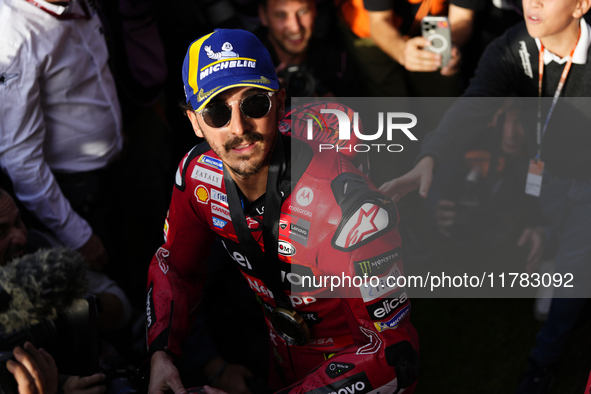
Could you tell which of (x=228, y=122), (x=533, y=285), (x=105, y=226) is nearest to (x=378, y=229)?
(x=228, y=122)

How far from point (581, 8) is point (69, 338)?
9.34 feet

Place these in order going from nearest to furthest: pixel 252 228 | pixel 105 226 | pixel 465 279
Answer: pixel 252 228 → pixel 105 226 → pixel 465 279

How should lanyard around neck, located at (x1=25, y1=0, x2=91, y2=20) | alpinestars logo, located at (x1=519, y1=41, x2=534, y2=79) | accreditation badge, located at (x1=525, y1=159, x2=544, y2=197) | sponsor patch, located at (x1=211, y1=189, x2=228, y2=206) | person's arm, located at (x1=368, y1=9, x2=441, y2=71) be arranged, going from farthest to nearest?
person's arm, located at (x1=368, y1=9, x2=441, y2=71) < accreditation badge, located at (x1=525, y1=159, x2=544, y2=197) < alpinestars logo, located at (x1=519, y1=41, x2=534, y2=79) < lanyard around neck, located at (x1=25, y1=0, x2=91, y2=20) < sponsor patch, located at (x1=211, y1=189, x2=228, y2=206)

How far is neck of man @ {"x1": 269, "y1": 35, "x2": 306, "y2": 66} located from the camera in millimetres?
3628

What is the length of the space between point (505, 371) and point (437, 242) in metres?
1.06

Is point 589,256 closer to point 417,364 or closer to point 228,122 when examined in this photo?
point 417,364

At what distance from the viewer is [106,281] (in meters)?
2.83

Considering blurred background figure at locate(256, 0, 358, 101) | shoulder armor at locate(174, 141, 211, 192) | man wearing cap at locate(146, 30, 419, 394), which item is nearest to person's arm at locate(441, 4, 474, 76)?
blurred background figure at locate(256, 0, 358, 101)

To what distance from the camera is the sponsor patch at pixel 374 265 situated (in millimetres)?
1674

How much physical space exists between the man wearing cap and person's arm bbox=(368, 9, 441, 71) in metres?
1.59

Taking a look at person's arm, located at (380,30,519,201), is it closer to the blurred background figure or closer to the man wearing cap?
the man wearing cap

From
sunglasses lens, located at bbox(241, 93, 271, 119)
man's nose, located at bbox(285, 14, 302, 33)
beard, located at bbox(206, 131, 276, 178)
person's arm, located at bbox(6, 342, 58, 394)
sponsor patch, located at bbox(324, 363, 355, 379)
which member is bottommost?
person's arm, located at bbox(6, 342, 58, 394)

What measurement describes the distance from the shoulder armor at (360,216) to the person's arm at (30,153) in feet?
5.60

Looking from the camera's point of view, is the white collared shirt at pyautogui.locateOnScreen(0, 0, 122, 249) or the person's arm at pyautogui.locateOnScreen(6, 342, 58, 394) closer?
the person's arm at pyautogui.locateOnScreen(6, 342, 58, 394)
